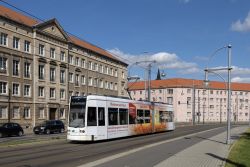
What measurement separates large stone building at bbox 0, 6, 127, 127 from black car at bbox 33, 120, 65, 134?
8.57 meters

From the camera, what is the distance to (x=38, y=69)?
6053 cm

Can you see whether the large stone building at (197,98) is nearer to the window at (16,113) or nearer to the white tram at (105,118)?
the window at (16,113)

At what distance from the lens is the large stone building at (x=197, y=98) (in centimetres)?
13562

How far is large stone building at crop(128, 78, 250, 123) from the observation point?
135625 millimetres

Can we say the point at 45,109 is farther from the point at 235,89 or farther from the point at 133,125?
the point at 235,89

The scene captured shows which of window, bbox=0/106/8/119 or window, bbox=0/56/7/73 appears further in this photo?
window, bbox=0/56/7/73

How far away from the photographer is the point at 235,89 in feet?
513

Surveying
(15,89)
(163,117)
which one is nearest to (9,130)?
(15,89)

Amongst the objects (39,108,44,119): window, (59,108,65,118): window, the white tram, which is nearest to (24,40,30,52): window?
(39,108,44,119): window

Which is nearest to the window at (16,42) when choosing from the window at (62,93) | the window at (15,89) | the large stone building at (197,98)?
the window at (15,89)

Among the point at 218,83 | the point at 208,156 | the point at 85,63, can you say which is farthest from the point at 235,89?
the point at 208,156

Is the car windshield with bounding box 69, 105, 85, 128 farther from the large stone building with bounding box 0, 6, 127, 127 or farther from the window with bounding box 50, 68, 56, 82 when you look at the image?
the window with bounding box 50, 68, 56, 82

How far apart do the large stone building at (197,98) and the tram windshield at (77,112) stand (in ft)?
347

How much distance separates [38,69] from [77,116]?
35.8 meters
